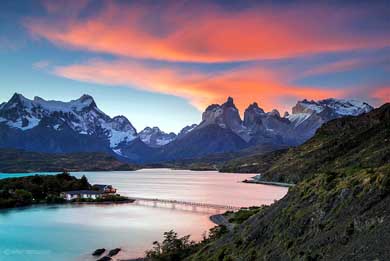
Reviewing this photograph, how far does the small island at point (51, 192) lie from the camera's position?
147000 mm

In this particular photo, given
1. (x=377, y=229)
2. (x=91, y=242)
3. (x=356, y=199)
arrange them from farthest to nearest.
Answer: (x=91, y=242) → (x=356, y=199) → (x=377, y=229)

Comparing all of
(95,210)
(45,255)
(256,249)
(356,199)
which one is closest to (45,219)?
(95,210)

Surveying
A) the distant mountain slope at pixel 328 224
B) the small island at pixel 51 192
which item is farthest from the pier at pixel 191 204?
the distant mountain slope at pixel 328 224

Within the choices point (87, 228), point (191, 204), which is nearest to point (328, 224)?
point (87, 228)

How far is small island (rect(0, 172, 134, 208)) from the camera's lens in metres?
147

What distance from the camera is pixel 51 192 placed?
16288cm

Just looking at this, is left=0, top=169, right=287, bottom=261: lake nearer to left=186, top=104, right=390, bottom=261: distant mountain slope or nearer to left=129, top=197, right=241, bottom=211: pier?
left=129, top=197, right=241, bottom=211: pier

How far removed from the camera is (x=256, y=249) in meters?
33.0

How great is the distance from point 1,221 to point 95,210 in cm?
2672

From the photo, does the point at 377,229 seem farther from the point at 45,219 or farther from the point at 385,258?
the point at 45,219

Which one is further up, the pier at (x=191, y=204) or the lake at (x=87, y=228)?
the pier at (x=191, y=204)

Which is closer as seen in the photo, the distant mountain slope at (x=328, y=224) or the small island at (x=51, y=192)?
the distant mountain slope at (x=328, y=224)

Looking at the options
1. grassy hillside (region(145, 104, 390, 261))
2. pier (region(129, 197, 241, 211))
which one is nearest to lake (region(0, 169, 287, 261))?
pier (region(129, 197, 241, 211))

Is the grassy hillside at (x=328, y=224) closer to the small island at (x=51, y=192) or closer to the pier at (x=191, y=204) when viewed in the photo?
the pier at (x=191, y=204)
